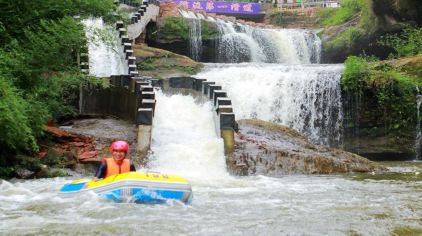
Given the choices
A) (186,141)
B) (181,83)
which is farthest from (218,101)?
(181,83)

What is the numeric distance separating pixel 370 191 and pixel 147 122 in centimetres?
580

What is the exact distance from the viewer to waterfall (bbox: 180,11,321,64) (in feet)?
98.1

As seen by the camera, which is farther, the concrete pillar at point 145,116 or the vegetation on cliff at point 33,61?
the concrete pillar at point 145,116

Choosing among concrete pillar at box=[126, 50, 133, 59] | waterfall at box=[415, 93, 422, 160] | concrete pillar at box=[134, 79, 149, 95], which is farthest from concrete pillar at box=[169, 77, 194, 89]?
waterfall at box=[415, 93, 422, 160]

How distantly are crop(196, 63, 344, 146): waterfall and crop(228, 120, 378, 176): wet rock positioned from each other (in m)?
5.19

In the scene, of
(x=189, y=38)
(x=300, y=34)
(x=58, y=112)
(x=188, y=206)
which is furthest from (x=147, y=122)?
(x=300, y=34)

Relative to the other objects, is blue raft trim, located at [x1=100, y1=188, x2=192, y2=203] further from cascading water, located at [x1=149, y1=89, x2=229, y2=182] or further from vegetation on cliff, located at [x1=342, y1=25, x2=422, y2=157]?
vegetation on cliff, located at [x1=342, y1=25, x2=422, y2=157]

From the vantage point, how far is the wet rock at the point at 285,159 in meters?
13.3

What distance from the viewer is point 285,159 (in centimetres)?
1354

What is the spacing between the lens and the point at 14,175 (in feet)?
38.1

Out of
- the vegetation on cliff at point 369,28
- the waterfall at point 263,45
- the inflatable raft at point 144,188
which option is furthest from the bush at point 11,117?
Answer: the vegetation on cliff at point 369,28

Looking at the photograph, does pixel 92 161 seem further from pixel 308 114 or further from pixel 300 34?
pixel 300 34

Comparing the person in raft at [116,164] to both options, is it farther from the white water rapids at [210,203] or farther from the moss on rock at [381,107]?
the moss on rock at [381,107]

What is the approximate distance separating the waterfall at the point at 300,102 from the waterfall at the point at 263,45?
9086mm
